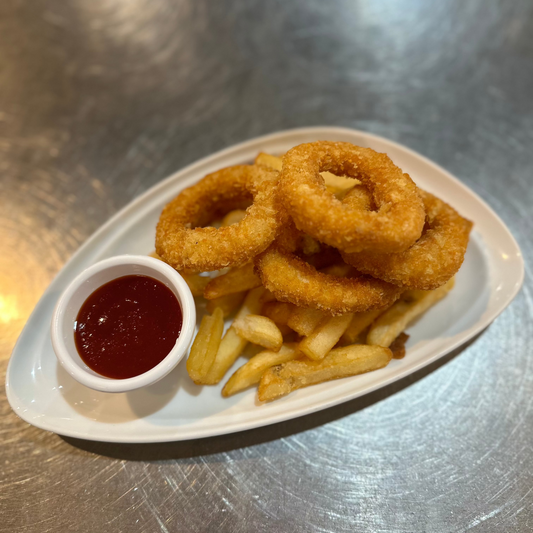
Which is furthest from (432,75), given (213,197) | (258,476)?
(258,476)

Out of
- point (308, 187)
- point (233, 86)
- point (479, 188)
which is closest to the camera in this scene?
point (308, 187)

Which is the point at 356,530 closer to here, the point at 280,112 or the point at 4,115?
the point at 280,112

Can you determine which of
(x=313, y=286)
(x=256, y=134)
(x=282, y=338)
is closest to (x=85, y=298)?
(x=282, y=338)

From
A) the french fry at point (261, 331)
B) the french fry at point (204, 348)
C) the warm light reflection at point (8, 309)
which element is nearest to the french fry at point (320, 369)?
the french fry at point (261, 331)

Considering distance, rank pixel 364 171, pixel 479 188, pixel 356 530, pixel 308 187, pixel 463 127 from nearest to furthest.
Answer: pixel 308 187
pixel 364 171
pixel 356 530
pixel 479 188
pixel 463 127

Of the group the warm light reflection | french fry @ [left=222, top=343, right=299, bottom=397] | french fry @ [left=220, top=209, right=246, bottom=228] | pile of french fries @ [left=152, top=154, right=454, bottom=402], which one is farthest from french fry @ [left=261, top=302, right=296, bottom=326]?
the warm light reflection

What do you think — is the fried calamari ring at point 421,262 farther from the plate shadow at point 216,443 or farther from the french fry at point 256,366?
the plate shadow at point 216,443

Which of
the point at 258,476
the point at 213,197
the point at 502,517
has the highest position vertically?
the point at 213,197
